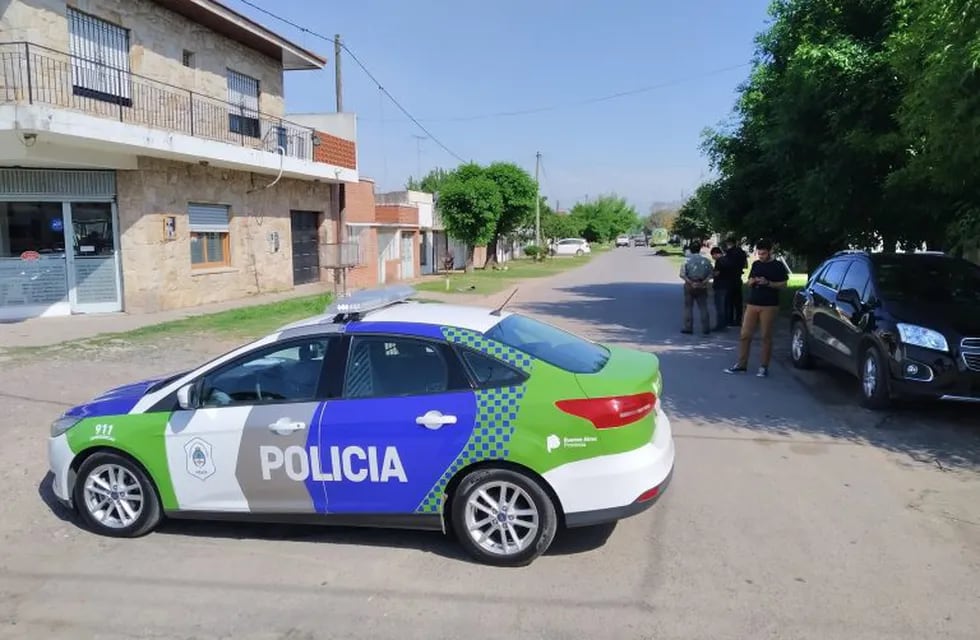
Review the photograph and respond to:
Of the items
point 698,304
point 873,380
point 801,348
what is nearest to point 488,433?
point 873,380

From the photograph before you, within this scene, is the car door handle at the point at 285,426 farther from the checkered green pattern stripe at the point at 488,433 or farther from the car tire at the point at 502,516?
the car tire at the point at 502,516

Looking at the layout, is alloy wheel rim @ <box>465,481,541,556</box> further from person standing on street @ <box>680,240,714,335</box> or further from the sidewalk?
the sidewalk

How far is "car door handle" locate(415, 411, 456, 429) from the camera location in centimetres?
425

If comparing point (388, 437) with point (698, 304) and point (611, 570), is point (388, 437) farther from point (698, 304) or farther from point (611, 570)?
point (698, 304)

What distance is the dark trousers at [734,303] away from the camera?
14.6 meters

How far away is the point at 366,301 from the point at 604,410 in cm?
173

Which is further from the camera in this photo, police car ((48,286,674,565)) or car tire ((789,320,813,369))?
car tire ((789,320,813,369))

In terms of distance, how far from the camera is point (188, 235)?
1764 centimetres

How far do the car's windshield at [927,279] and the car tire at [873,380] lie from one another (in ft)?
2.25

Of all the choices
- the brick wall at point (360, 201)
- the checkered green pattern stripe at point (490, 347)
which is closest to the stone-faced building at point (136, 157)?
the brick wall at point (360, 201)

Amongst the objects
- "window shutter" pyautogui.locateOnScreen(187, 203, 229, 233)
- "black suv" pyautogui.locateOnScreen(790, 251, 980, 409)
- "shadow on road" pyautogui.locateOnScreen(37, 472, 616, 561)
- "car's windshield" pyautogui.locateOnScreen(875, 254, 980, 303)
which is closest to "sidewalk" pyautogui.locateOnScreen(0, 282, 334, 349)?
"window shutter" pyautogui.locateOnScreen(187, 203, 229, 233)

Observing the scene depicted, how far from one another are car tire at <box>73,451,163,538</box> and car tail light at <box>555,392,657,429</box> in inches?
104

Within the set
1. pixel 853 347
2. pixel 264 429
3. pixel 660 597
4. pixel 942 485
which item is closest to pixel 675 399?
pixel 853 347

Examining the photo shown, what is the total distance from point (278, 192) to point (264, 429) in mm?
18255
